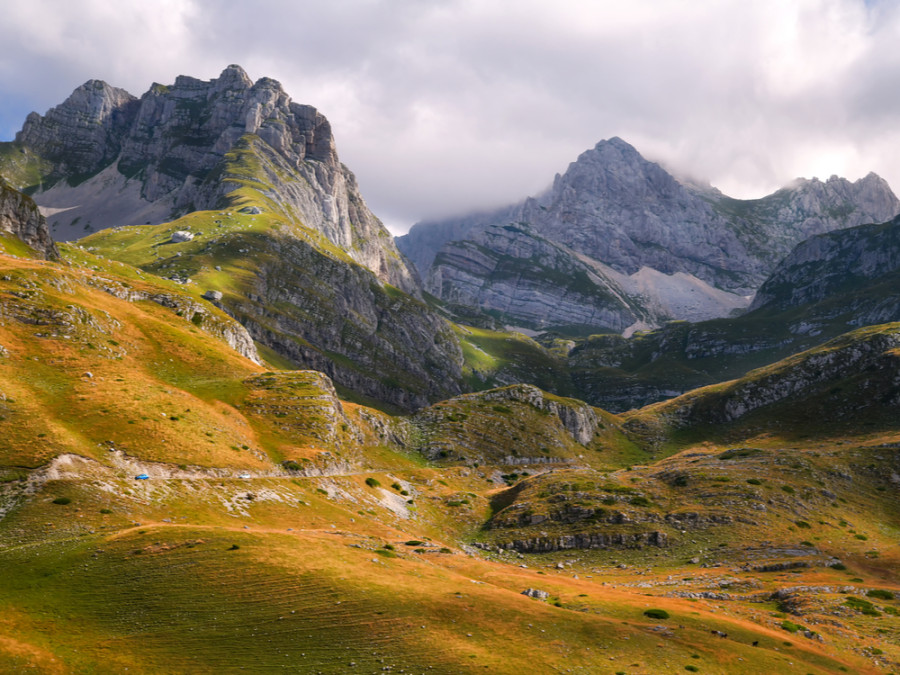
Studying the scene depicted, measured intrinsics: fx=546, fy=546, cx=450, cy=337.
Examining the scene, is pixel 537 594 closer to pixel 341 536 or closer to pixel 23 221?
pixel 341 536

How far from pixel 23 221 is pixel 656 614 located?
153m

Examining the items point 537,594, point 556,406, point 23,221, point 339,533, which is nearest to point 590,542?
point 537,594

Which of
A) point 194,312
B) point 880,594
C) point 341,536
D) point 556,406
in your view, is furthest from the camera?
point 556,406

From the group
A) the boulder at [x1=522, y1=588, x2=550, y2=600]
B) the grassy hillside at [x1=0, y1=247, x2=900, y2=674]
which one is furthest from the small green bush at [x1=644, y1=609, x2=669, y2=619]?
the boulder at [x1=522, y1=588, x2=550, y2=600]

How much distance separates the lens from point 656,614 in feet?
154

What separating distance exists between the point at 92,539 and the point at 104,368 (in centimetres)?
4438

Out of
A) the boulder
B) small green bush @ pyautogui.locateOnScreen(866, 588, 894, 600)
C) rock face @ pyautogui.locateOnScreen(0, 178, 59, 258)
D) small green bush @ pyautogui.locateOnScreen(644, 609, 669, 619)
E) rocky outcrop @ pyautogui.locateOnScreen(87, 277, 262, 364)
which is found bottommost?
small green bush @ pyautogui.locateOnScreen(866, 588, 894, 600)

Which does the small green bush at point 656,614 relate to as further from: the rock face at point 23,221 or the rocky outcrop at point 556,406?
the rock face at point 23,221

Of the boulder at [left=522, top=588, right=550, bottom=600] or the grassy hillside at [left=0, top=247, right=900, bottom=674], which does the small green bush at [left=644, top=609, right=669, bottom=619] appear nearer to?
the grassy hillside at [left=0, top=247, right=900, bottom=674]

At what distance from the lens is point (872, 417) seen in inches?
6471

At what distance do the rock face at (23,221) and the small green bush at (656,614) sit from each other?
14693cm

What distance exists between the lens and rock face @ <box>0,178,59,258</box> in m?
125

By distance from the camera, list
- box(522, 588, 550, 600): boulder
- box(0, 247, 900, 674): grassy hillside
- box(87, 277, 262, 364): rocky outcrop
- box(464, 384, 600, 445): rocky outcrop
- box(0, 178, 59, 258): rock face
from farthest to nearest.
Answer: box(464, 384, 600, 445): rocky outcrop → box(0, 178, 59, 258): rock face → box(87, 277, 262, 364): rocky outcrop → box(522, 588, 550, 600): boulder → box(0, 247, 900, 674): grassy hillside

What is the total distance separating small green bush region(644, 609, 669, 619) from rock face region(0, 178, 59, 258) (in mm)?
146931
